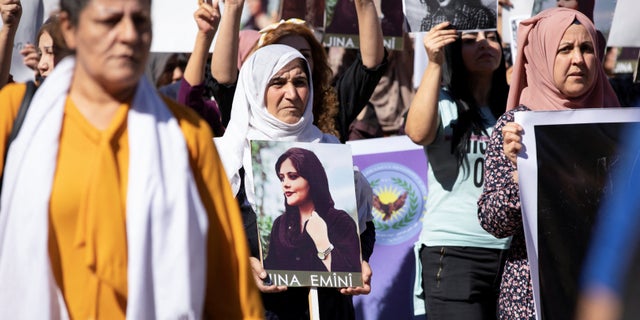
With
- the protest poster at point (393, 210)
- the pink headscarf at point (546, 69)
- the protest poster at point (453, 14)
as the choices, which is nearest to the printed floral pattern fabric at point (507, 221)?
the pink headscarf at point (546, 69)

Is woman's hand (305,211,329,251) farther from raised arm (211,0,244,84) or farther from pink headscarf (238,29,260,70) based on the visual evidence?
pink headscarf (238,29,260,70)

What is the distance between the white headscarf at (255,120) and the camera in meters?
5.39

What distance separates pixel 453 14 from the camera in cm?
628

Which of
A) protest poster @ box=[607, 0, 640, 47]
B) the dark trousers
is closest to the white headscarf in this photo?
the dark trousers

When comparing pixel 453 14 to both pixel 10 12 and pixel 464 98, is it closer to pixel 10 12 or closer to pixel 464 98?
pixel 464 98

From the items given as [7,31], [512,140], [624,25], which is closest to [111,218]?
[512,140]

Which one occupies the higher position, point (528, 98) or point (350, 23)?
point (350, 23)

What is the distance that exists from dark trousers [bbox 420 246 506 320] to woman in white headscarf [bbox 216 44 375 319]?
1.51 feet

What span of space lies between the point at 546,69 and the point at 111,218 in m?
2.60

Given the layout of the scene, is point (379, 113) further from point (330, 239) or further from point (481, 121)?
point (330, 239)

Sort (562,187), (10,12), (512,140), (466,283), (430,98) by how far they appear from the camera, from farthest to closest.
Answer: (10,12)
(430,98)
(466,283)
(562,187)
(512,140)

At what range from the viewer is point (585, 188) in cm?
522

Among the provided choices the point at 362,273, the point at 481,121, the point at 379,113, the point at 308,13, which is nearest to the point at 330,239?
the point at 362,273

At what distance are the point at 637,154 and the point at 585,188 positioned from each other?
27 cm
